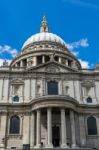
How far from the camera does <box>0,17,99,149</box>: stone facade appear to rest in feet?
135

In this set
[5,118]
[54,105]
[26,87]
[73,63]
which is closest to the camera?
[54,105]

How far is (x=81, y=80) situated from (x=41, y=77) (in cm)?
737

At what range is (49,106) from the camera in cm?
4097

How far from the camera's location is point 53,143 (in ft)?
135

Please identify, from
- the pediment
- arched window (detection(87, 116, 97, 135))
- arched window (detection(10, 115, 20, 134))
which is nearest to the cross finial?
the pediment

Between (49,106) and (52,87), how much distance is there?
7331 millimetres

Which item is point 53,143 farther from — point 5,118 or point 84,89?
point 84,89

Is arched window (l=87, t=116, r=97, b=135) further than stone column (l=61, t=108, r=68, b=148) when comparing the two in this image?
Yes

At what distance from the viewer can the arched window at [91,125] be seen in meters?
44.0

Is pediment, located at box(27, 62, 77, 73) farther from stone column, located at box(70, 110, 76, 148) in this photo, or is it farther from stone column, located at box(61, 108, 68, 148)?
stone column, located at box(61, 108, 68, 148)

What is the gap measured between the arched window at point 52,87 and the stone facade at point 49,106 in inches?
7.0

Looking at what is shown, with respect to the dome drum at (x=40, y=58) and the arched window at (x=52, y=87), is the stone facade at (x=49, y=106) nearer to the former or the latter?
the arched window at (x=52, y=87)

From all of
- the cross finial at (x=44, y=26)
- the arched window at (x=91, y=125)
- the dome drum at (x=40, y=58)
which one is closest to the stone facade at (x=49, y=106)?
the arched window at (x=91, y=125)

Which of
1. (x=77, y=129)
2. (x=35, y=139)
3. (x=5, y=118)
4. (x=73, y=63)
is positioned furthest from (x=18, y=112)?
(x=73, y=63)
